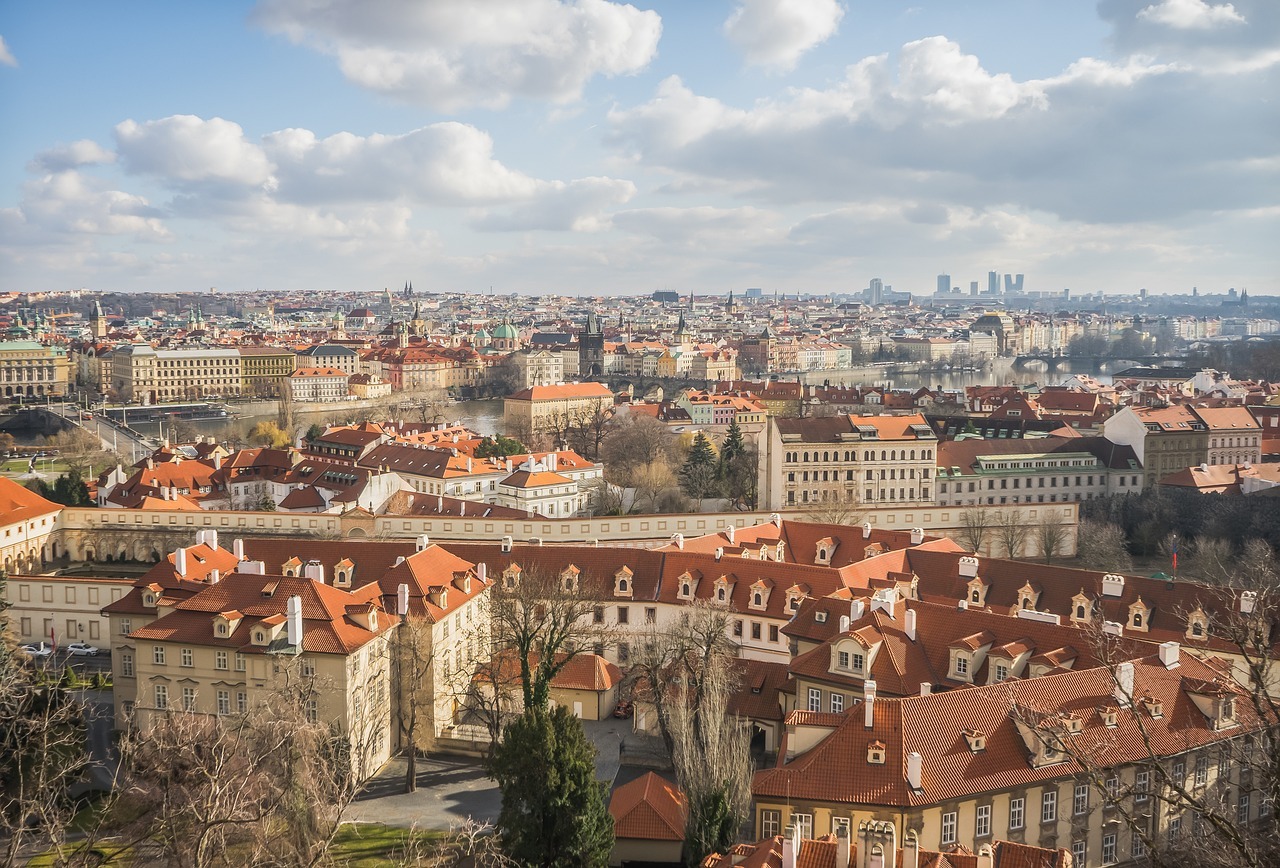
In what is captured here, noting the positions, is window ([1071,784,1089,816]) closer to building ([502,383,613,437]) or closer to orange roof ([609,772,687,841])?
orange roof ([609,772,687,841])

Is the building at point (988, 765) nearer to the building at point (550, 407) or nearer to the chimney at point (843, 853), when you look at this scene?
the chimney at point (843, 853)

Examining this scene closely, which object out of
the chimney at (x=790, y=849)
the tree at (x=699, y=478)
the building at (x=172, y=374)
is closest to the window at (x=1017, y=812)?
the chimney at (x=790, y=849)

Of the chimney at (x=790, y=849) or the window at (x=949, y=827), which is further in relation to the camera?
the window at (x=949, y=827)

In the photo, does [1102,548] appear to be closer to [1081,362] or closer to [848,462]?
[848,462]

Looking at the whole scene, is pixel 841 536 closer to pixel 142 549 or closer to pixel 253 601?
pixel 253 601

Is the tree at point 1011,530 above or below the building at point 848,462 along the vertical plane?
below

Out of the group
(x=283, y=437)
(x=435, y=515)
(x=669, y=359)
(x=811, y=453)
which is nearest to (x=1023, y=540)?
(x=811, y=453)

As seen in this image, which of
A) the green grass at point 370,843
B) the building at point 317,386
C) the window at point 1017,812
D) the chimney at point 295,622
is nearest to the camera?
the window at point 1017,812

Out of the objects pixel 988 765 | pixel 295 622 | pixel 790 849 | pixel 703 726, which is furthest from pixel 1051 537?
pixel 790 849
